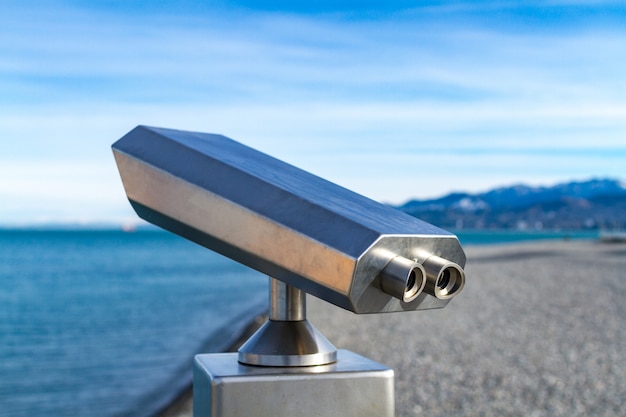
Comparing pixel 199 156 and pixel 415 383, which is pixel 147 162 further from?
pixel 415 383

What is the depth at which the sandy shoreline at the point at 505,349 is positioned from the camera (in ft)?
27.3

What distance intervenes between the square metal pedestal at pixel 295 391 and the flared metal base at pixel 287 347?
2 cm

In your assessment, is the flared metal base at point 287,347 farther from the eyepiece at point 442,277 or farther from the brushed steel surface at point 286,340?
the eyepiece at point 442,277

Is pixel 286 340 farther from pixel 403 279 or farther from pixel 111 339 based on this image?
pixel 111 339

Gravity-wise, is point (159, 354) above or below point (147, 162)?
below

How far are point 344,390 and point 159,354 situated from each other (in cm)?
1375

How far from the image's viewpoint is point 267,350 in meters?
1.31

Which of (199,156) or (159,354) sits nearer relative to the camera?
(199,156)

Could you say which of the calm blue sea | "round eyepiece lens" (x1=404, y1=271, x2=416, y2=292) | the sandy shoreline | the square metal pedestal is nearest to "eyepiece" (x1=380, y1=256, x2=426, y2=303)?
"round eyepiece lens" (x1=404, y1=271, x2=416, y2=292)

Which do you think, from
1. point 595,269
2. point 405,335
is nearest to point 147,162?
point 405,335

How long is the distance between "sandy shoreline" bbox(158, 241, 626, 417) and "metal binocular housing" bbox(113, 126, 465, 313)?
22.9 feet

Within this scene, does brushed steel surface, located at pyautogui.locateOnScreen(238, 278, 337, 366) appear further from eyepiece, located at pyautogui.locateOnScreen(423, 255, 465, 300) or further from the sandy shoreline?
the sandy shoreline

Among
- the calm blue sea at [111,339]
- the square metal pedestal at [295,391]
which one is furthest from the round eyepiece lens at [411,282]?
the calm blue sea at [111,339]

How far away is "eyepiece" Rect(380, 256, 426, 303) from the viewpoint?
1076 mm
